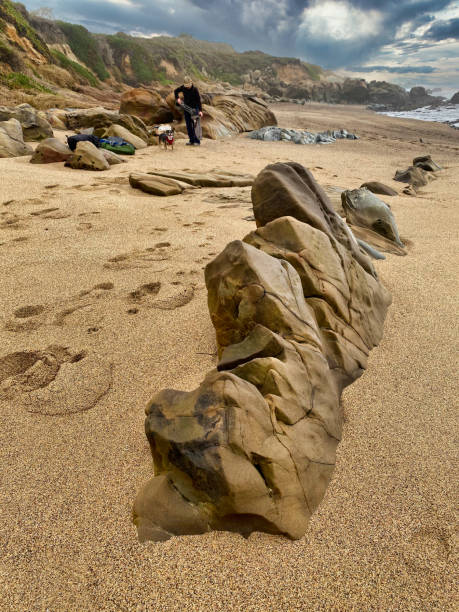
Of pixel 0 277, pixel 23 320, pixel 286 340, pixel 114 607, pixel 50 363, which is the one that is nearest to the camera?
pixel 114 607

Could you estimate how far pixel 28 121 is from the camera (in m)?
8.61

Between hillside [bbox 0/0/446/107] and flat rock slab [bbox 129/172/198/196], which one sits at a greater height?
hillside [bbox 0/0/446/107]

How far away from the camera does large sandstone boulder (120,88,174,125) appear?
490 inches

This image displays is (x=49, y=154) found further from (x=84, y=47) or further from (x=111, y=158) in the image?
(x=84, y=47)

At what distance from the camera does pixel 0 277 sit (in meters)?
2.74

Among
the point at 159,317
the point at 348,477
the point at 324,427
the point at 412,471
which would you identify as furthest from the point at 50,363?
the point at 412,471

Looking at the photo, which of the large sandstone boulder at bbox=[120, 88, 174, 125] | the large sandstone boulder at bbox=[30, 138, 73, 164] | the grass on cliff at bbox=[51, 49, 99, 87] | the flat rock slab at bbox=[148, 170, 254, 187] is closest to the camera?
the flat rock slab at bbox=[148, 170, 254, 187]

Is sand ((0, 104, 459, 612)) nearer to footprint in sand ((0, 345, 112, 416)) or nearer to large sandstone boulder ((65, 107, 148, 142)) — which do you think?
footprint in sand ((0, 345, 112, 416))

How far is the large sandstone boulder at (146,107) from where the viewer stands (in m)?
12.4

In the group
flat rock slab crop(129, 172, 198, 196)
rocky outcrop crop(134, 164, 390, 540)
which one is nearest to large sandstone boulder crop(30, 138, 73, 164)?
flat rock slab crop(129, 172, 198, 196)

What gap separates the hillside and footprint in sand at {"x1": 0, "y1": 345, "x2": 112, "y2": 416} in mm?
14382

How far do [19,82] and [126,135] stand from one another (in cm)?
981

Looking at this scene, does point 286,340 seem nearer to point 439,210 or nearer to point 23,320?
point 23,320

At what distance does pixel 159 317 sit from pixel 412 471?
5.55 feet
